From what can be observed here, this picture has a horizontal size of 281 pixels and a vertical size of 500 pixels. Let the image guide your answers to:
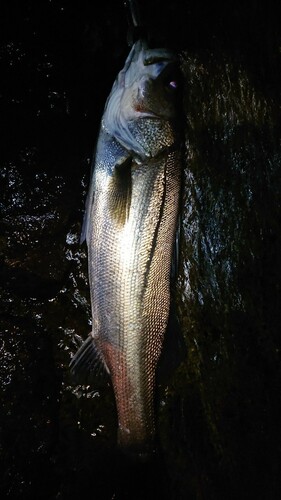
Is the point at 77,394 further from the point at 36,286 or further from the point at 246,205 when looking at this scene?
the point at 246,205

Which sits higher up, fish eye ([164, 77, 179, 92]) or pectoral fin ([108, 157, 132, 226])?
fish eye ([164, 77, 179, 92])

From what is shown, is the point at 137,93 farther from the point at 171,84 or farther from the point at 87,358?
the point at 87,358

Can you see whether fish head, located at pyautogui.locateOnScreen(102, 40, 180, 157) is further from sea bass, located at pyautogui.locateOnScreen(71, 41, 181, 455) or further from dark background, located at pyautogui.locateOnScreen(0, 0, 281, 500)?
dark background, located at pyautogui.locateOnScreen(0, 0, 281, 500)

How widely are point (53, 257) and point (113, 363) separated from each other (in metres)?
0.69

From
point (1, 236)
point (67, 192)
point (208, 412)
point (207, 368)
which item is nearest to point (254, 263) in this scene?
point (207, 368)

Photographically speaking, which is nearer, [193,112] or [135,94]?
[135,94]

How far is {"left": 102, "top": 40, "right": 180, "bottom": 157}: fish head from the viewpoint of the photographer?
1.91 m

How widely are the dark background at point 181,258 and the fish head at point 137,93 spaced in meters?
0.43

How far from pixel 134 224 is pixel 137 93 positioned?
583mm

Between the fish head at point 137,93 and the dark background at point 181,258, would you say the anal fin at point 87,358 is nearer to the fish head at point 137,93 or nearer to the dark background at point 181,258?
the dark background at point 181,258

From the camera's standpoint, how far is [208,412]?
100 inches

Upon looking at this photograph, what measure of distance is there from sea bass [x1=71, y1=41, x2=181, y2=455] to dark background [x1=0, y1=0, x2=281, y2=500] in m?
0.23

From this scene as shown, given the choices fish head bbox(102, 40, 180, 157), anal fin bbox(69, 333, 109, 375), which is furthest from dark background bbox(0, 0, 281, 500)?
fish head bbox(102, 40, 180, 157)

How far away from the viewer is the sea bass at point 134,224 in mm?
1921
